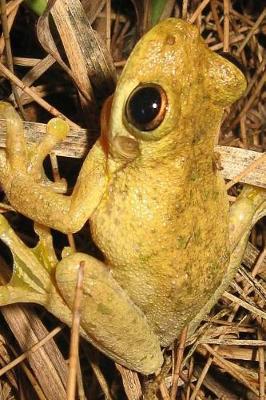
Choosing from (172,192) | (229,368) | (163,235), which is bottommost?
(229,368)

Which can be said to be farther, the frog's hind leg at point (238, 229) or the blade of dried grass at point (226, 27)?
the blade of dried grass at point (226, 27)

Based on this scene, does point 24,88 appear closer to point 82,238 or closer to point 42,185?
point 42,185

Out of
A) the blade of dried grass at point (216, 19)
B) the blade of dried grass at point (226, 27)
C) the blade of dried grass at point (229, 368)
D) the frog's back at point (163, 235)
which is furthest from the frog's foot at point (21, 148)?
the blade of dried grass at point (229, 368)

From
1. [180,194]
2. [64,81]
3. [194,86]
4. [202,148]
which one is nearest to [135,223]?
[180,194]

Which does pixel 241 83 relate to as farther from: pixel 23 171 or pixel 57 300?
pixel 57 300

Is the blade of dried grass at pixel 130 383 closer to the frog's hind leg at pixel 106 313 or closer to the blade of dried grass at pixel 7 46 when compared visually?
the frog's hind leg at pixel 106 313

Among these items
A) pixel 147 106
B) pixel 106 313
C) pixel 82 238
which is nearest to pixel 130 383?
pixel 106 313
